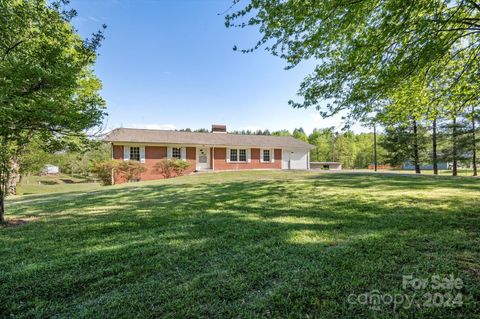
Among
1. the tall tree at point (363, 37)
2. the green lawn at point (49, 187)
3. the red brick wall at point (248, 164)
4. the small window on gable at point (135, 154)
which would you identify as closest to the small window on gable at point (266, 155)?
the red brick wall at point (248, 164)

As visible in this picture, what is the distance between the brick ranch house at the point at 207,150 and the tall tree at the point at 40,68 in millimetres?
13290

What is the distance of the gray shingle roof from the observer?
61.3 feet

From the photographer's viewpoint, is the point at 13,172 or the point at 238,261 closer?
the point at 238,261

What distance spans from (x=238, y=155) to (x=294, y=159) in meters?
6.66

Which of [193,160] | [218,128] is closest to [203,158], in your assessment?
[193,160]

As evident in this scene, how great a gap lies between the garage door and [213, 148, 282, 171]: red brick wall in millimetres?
639

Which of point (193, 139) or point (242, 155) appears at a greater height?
point (193, 139)

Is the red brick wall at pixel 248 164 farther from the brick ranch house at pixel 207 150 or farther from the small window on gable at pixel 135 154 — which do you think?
the small window on gable at pixel 135 154

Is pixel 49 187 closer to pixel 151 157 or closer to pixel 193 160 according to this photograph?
pixel 151 157

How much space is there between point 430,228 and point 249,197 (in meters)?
4.95

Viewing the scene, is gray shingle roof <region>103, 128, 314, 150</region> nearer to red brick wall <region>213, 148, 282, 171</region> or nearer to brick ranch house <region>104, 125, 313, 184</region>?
brick ranch house <region>104, 125, 313, 184</region>

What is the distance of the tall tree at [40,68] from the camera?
3.76 metres

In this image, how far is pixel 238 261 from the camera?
2.99 m

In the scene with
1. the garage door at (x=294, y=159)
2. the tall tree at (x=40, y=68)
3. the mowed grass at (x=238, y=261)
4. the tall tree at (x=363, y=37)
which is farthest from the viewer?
the garage door at (x=294, y=159)
